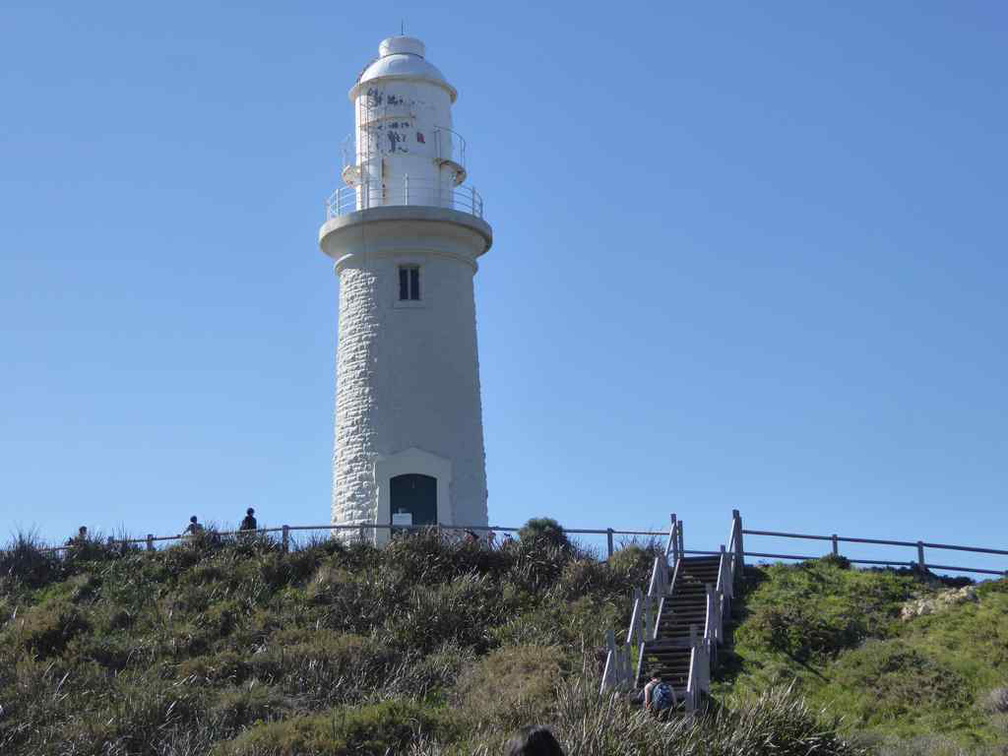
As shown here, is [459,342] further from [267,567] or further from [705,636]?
[705,636]

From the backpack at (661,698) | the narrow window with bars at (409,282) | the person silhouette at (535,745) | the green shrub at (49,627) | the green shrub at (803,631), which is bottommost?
the person silhouette at (535,745)

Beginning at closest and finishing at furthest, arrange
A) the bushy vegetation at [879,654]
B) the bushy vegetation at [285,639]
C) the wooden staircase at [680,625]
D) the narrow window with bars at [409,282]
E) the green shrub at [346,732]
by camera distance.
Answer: the green shrub at [346,732] < the bushy vegetation at [285,639] < the bushy vegetation at [879,654] < the wooden staircase at [680,625] < the narrow window with bars at [409,282]

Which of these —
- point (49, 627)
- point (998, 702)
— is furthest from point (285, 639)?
point (998, 702)

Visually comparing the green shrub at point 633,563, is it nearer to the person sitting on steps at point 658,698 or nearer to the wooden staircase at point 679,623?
the wooden staircase at point 679,623

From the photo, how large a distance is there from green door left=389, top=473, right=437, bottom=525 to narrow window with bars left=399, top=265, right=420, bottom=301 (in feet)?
12.9

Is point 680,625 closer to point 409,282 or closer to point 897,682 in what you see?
point 897,682

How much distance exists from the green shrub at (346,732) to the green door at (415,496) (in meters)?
10.8

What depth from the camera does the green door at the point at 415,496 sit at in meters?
33.6

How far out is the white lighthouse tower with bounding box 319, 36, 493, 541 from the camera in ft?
110

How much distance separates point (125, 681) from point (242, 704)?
2137 millimetres

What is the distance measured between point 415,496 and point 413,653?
762 centimetres

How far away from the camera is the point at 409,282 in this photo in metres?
35.0

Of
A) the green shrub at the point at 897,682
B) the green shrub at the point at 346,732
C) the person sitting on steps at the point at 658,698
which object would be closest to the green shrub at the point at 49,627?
the green shrub at the point at 346,732

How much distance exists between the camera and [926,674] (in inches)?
966
